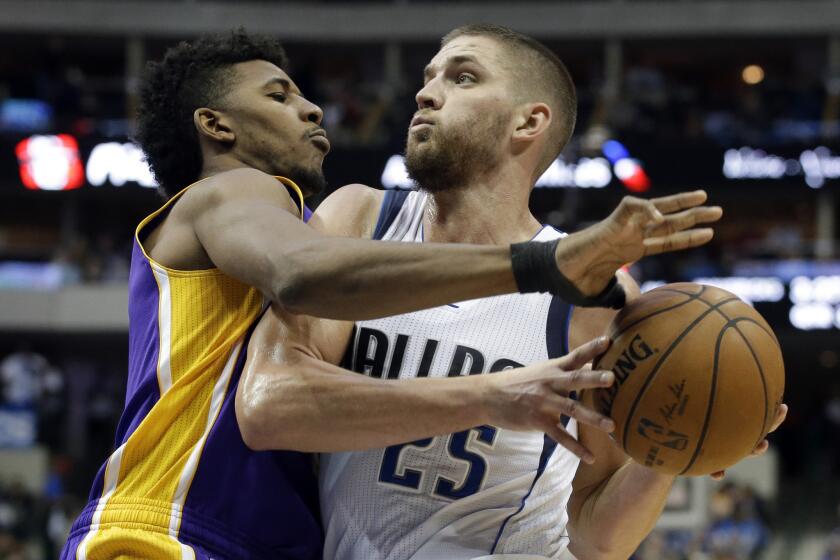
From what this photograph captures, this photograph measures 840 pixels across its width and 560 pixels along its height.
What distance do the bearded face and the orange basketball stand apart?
88 centimetres

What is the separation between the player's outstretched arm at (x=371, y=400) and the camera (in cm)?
287

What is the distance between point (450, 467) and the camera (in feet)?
11.3

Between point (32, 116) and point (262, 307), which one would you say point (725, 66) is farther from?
point (262, 307)

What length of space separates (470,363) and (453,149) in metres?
0.67

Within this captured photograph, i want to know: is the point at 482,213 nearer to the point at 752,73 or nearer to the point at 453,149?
the point at 453,149

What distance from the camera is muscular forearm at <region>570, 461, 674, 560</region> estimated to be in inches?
136

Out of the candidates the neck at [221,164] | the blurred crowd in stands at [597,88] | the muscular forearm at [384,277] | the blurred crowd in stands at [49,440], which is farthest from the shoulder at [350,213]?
the blurred crowd in stands at [597,88]

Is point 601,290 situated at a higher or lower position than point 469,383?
higher

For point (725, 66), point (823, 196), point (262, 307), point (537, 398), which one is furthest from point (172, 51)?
point (725, 66)

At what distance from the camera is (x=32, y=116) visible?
2105 cm

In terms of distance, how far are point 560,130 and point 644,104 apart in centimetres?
1707

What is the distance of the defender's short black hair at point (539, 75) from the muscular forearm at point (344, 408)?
117 cm

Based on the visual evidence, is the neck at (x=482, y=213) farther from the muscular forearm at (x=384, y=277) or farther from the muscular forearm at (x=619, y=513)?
the muscular forearm at (x=384, y=277)

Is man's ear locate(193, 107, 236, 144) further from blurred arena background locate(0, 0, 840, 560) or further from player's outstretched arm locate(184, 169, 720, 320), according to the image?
blurred arena background locate(0, 0, 840, 560)
